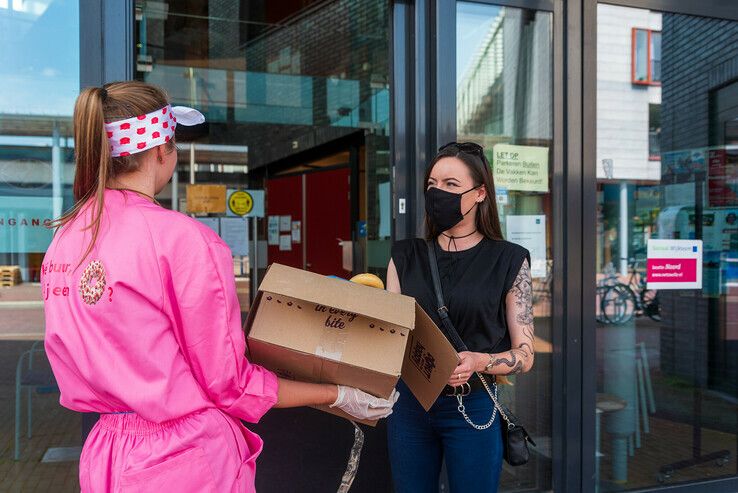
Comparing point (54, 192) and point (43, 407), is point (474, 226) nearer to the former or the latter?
point (54, 192)

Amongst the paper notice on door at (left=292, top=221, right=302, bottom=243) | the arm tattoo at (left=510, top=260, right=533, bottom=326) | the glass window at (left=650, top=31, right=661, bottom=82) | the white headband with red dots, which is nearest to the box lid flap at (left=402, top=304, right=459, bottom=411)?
the arm tattoo at (left=510, top=260, right=533, bottom=326)

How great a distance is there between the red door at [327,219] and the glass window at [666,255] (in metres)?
4.19

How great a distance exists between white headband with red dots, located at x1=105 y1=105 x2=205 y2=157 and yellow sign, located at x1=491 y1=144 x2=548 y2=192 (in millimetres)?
2036

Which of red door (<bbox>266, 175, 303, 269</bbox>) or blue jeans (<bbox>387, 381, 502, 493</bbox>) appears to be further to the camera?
red door (<bbox>266, 175, 303, 269</bbox>)

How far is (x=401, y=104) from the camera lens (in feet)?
9.43

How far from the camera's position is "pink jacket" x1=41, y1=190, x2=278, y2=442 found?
1.19m

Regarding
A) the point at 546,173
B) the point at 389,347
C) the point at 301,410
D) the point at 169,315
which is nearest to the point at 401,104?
the point at 546,173

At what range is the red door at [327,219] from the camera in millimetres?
7606

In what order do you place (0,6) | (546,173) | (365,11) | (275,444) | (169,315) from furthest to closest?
(365,11) → (275,444) → (546,173) → (0,6) → (169,315)

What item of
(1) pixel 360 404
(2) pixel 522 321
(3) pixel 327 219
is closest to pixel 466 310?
(2) pixel 522 321

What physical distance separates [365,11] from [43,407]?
475 cm

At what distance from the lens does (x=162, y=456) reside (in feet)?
4.03

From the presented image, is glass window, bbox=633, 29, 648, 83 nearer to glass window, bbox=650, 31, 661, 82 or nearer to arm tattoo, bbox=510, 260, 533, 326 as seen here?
glass window, bbox=650, 31, 661, 82

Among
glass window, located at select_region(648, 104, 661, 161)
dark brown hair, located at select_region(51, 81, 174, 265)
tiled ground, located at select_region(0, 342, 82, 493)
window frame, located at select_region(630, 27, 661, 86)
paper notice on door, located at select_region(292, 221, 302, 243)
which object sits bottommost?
tiled ground, located at select_region(0, 342, 82, 493)
